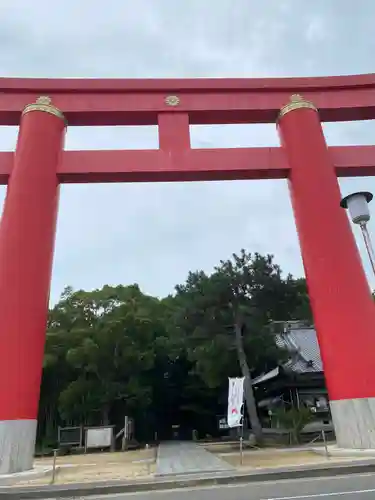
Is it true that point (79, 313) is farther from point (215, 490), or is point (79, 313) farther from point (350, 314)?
point (215, 490)

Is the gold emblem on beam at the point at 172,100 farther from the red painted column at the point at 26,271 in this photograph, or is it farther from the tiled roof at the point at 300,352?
the tiled roof at the point at 300,352

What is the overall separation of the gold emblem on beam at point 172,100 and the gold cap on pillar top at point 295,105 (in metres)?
2.47

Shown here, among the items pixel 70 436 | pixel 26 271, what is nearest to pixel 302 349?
pixel 70 436

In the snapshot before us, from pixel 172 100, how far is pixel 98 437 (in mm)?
12348

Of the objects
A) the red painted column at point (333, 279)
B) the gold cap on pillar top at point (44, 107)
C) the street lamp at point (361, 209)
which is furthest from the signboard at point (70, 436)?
the street lamp at point (361, 209)

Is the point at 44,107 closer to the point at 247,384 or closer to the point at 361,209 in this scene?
the point at 361,209

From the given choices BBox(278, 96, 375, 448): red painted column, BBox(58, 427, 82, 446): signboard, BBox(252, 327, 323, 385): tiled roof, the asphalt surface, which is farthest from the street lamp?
BBox(58, 427, 82, 446): signboard

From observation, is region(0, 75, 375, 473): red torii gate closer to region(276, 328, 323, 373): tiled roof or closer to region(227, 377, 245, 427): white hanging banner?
region(227, 377, 245, 427): white hanging banner

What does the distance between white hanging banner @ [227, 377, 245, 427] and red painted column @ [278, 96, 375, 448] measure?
1.64m

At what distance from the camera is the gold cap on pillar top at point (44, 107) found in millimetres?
9570

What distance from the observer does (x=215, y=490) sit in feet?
16.2

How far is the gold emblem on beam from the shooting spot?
10147 mm

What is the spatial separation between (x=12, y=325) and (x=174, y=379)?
16.6 m

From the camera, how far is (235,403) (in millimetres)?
7934
